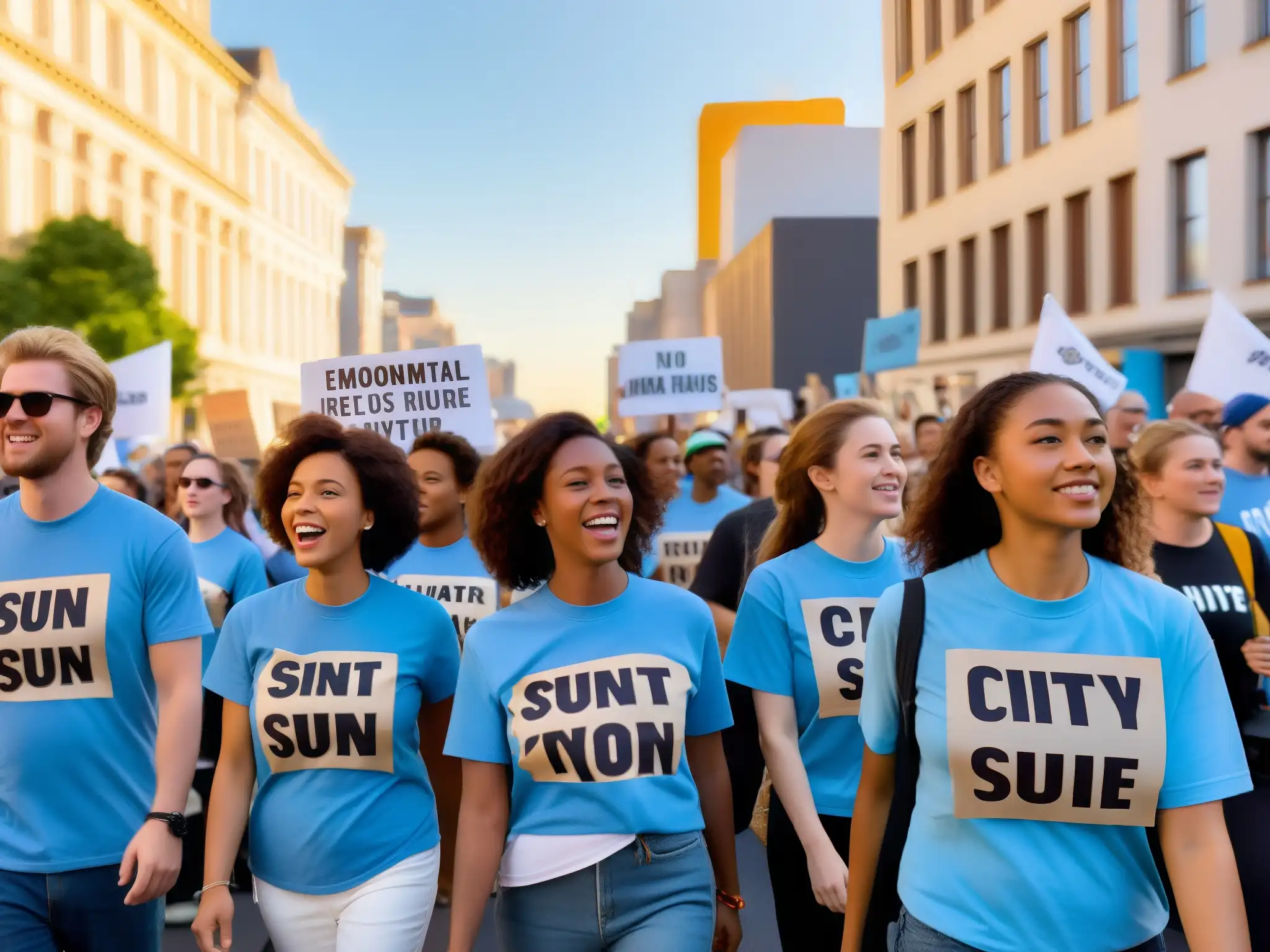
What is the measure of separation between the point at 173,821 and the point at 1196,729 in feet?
7.53

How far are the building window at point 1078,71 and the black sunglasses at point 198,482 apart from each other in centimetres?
2219

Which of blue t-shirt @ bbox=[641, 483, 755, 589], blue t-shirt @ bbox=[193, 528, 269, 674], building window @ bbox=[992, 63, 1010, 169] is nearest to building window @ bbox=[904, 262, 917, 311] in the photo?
building window @ bbox=[992, 63, 1010, 169]

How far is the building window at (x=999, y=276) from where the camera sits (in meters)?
30.0

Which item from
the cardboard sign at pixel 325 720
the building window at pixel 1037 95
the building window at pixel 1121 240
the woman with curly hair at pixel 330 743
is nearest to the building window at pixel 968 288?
the building window at pixel 1037 95

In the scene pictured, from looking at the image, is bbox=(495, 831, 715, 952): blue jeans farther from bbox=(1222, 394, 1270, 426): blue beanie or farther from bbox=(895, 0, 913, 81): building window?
bbox=(895, 0, 913, 81): building window

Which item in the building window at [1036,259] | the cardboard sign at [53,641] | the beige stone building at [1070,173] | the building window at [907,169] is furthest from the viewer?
the building window at [907,169]

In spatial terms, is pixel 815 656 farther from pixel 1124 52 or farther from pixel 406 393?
pixel 1124 52

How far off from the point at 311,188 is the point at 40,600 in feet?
295

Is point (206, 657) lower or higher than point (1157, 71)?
lower

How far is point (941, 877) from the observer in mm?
2779

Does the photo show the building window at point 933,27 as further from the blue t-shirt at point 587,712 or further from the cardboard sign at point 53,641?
the cardboard sign at point 53,641

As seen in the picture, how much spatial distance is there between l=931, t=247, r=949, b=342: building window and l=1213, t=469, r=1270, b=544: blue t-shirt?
2679 cm

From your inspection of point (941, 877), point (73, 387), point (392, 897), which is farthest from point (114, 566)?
point (941, 877)

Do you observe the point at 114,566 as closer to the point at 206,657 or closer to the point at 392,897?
the point at 392,897
